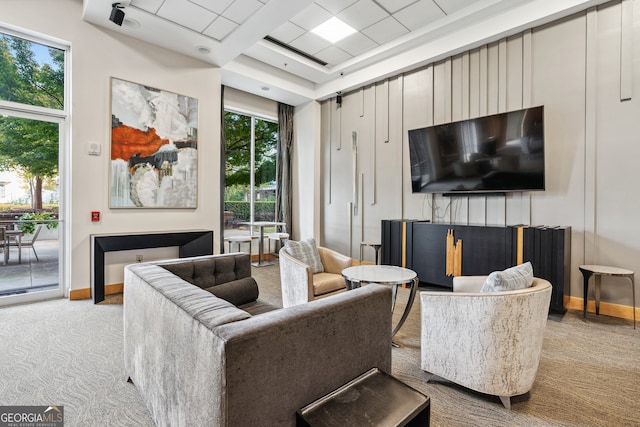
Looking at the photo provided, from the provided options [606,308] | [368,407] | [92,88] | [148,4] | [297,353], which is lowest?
[606,308]

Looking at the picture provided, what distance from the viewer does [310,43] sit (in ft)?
15.9

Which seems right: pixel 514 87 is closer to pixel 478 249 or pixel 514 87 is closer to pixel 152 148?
pixel 478 249

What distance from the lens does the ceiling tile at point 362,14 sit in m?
3.92

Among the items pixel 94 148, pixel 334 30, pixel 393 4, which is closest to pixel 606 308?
pixel 393 4

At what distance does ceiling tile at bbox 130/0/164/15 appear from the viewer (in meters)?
3.46

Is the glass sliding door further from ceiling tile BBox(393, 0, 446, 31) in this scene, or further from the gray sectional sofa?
ceiling tile BBox(393, 0, 446, 31)

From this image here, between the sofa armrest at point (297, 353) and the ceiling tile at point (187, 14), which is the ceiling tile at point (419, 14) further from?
the sofa armrest at point (297, 353)

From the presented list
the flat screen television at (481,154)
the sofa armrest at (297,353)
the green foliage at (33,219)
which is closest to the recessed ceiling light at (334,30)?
the flat screen television at (481,154)

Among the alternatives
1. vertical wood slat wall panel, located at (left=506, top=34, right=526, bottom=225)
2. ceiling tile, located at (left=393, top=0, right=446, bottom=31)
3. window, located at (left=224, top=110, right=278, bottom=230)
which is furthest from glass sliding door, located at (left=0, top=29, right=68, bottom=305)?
vertical wood slat wall panel, located at (left=506, top=34, right=526, bottom=225)

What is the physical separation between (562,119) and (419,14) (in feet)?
7.24

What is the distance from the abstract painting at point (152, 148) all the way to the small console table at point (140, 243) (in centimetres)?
48

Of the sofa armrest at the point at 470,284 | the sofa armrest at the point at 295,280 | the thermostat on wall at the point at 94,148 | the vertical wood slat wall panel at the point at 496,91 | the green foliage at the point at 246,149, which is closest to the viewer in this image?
the sofa armrest at the point at 470,284

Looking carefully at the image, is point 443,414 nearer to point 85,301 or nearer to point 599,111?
point 599,111

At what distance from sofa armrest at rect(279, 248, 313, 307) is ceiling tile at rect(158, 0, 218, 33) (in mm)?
2989
